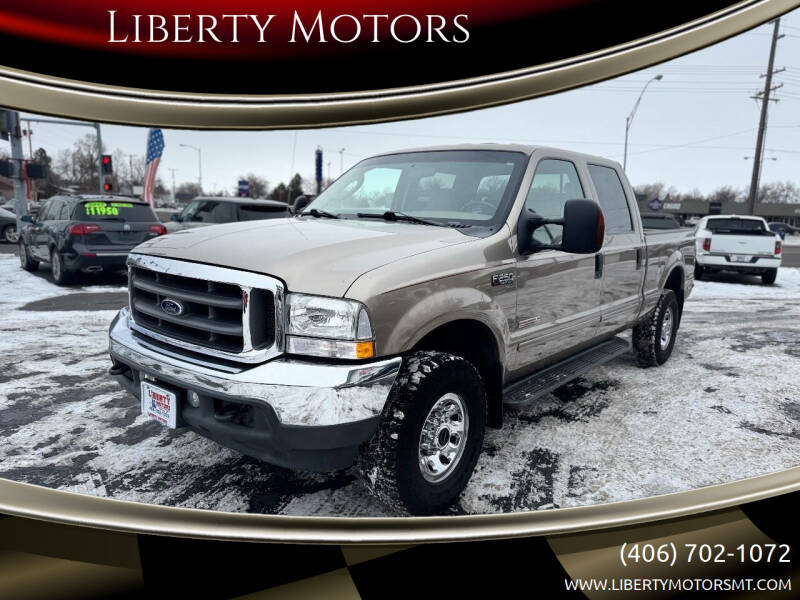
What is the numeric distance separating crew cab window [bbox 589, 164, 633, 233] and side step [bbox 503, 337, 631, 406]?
993 millimetres

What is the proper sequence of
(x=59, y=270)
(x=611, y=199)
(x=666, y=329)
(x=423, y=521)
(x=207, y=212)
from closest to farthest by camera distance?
(x=423, y=521), (x=611, y=199), (x=666, y=329), (x=59, y=270), (x=207, y=212)

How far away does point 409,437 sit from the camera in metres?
2.56

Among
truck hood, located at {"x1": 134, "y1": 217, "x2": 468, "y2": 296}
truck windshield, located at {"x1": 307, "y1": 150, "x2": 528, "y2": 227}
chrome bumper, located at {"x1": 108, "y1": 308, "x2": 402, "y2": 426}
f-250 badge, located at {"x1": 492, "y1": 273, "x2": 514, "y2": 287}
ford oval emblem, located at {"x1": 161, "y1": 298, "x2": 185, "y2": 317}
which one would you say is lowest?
chrome bumper, located at {"x1": 108, "y1": 308, "x2": 402, "y2": 426}

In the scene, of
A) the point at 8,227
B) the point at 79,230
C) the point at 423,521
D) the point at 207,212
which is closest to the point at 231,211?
the point at 207,212

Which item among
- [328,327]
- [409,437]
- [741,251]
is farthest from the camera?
[741,251]

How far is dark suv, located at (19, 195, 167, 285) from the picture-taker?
9859 millimetres

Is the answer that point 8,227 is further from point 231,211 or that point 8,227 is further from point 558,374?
point 558,374

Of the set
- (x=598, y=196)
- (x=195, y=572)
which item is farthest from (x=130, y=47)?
(x=598, y=196)

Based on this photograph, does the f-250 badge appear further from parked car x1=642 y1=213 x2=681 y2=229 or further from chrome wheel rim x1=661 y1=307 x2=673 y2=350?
parked car x1=642 y1=213 x2=681 y2=229

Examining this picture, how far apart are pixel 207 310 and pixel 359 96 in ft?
4.19

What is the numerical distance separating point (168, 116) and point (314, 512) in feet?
6.59

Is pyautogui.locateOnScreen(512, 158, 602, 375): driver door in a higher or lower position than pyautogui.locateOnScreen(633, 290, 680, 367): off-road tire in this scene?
higher

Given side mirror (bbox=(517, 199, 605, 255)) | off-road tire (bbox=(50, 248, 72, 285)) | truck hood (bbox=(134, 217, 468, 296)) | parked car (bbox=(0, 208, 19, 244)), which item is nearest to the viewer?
truck hood (bbox=(134, 217, 468, 296))

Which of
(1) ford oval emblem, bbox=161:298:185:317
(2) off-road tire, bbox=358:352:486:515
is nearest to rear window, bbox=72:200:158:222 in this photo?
(1) ford oval emblem, bbox=161:298:185:317
